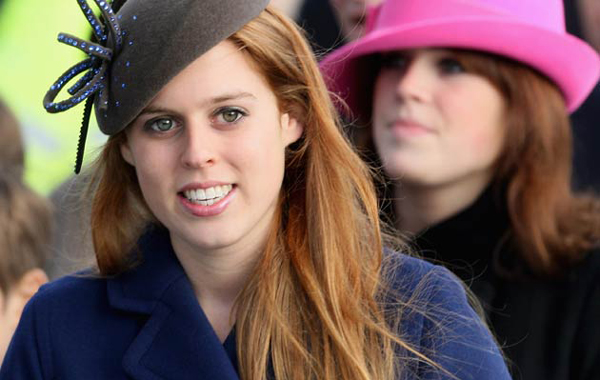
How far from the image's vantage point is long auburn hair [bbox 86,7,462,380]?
2.73 m

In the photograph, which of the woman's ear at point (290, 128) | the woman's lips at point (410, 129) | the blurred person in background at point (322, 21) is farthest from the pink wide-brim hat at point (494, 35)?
the woman's ear at point (290, 128)

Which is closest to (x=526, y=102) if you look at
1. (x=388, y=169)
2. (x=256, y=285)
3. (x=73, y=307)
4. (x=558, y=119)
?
(x=558, y=119)

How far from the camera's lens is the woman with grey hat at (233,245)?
2.67m

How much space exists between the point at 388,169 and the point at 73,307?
1226 millimetres

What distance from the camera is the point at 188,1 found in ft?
8.73

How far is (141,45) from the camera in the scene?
2.67 m

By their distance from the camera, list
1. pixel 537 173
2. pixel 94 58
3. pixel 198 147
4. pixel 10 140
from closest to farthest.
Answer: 1. pixel 198 147
2. pixel 94 58
3. pixel 537 173
4. pixel 10 140

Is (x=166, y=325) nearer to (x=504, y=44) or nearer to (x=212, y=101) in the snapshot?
(x=212, y=101)

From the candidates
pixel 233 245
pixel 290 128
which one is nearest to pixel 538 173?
pixel 290 128

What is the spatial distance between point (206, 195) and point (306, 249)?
31 centimetres

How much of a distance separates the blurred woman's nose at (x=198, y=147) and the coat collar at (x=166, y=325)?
35 cm

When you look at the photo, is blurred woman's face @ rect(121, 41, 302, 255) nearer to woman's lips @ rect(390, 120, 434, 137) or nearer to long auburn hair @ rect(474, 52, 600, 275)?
woman's lips @ rect(390, 120, 434, 137)

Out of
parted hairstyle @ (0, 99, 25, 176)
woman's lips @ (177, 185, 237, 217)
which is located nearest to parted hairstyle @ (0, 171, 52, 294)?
parted hairstyle @ (0, 99, 25, 176)

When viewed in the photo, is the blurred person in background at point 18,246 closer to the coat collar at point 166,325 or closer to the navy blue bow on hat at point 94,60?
the coat collar at point 166,325
